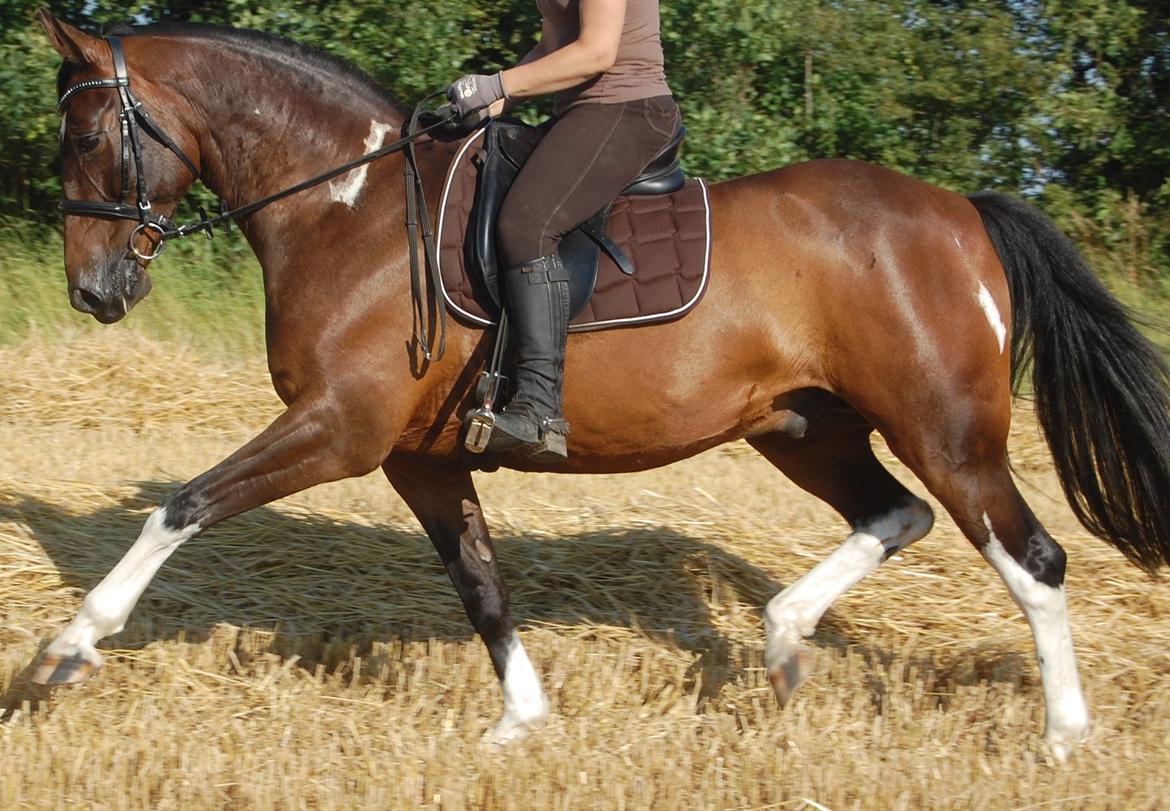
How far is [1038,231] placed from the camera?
16.5ft

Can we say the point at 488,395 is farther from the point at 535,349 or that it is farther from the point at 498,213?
the point at 498,213

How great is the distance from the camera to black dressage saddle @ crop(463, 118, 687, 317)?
4.56 meters

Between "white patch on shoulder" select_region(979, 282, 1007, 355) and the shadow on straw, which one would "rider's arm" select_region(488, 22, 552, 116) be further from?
the shadow on straw

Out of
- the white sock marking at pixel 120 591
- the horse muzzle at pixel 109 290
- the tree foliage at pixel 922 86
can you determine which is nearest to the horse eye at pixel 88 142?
the horse muzzle at pixel 109 290

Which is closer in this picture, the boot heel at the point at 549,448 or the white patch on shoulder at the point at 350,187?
the boot heel at the point at 549,448

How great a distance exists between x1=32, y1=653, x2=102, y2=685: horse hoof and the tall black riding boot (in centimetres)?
148

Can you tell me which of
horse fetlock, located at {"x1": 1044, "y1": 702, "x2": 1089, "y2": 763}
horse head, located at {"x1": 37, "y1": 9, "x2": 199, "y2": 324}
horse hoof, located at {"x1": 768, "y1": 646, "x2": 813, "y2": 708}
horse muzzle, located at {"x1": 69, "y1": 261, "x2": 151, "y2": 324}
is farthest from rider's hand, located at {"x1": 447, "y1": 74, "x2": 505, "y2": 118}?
horse fetlock, located at {"x1": 1044, "y1": 702, "x2": 1089, "y2": 763}

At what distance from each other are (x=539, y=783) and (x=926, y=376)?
1.88 metres

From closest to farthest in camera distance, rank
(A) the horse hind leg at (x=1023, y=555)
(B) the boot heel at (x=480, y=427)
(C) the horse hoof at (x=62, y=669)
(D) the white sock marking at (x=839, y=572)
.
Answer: (C) the horse hoof at (x=62, y=669) < (B) the boot heel at (x=480, y=427) < (A) the horse hind leg at (x=1023, y=555) < (D) the white sock marking at (x=839, y=572)

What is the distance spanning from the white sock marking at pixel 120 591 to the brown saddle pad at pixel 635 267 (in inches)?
45.5

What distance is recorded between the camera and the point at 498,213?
4.55 metres

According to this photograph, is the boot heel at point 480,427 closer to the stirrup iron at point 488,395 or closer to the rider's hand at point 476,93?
the stirrup iron at point 488,395

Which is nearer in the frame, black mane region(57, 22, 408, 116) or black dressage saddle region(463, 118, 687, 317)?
black dressage saddle region(463, 118, 687, 317)

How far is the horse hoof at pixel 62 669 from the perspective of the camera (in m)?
4.36
